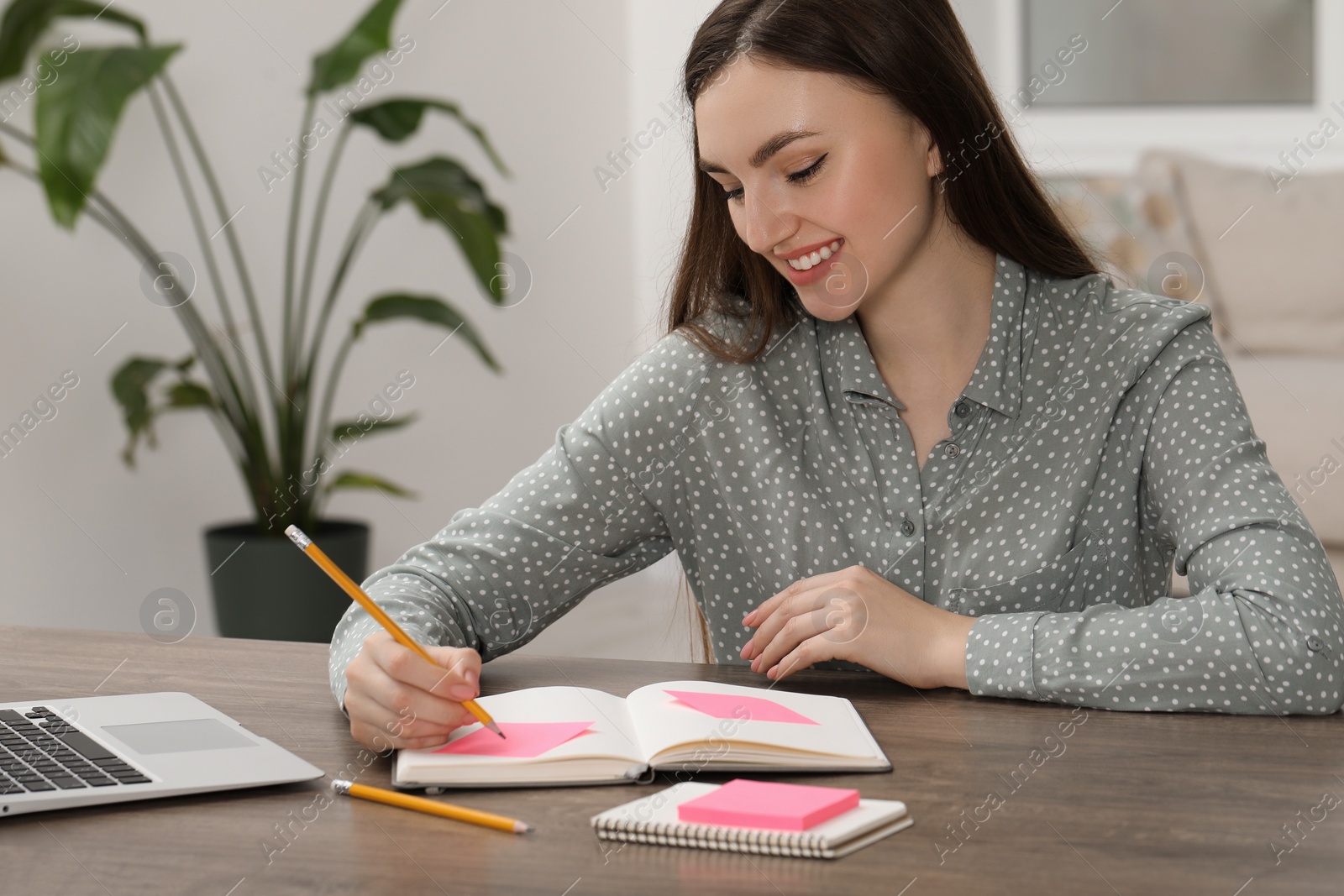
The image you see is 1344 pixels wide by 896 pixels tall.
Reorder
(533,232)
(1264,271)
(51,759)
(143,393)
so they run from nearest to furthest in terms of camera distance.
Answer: (51,759), (143,393), (1264,271), (533,232)

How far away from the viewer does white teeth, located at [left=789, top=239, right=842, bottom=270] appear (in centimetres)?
131

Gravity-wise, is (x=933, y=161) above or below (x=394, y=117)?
below

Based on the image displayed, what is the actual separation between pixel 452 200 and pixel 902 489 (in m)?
1.65

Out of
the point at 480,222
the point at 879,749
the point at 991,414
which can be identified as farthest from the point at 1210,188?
the point at 879,749

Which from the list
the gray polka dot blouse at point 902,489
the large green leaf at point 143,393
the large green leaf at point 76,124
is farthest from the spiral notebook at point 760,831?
the large green leaf at point 143,393

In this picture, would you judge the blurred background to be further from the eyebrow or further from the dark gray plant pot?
the eyebrow

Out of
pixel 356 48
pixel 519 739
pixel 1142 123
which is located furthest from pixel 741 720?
pixel 1142 123

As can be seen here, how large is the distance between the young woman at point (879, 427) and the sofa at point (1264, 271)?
1.22m

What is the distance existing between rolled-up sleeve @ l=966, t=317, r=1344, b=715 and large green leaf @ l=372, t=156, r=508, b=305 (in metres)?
1.80

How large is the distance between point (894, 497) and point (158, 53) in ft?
5.53

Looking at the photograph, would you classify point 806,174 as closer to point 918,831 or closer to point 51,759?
point 918,831

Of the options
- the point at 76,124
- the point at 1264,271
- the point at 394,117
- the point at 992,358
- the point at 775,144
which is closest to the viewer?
the point at 775,144

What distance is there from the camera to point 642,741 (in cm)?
91

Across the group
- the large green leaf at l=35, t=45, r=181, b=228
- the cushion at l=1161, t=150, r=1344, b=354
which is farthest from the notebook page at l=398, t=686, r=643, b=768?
the cushion at l=1161, t=150, r=1344, b=354
